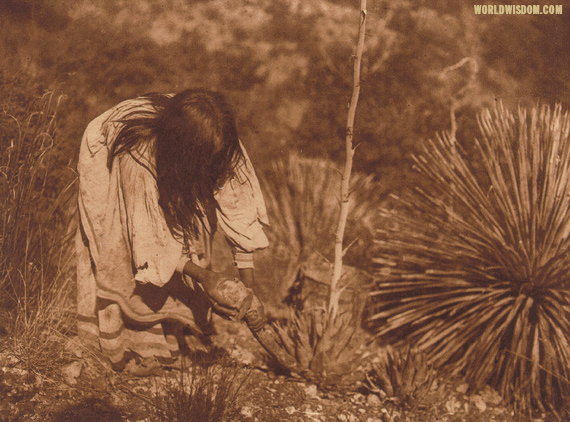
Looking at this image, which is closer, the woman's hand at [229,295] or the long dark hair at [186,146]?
the long dark hair at [186,146]

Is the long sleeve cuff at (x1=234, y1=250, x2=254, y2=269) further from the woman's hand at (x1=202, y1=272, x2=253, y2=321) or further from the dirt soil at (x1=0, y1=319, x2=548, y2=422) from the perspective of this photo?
the dirt soil at (x1=0, y1=319, x2=548, y2=422)

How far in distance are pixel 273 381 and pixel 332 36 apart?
5.61ft

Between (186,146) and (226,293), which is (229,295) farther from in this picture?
(186,146)

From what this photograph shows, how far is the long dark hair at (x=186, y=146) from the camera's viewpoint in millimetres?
2695

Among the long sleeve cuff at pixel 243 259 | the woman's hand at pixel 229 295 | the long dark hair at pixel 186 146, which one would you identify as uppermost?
the long dark hair at pixel 186 146

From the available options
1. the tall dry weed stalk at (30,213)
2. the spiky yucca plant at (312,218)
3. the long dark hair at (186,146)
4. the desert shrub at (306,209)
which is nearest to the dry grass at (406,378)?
the spiky yucca plant at (312,218)

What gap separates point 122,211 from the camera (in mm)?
2902

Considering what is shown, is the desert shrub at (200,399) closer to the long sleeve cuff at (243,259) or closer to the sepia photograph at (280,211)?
the sepia photograph at (280,211)

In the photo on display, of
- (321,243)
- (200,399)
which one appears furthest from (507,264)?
(200,399)

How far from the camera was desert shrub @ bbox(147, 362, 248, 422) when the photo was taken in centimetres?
271

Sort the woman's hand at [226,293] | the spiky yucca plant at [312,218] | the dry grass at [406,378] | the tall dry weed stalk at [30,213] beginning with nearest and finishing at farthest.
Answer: the woman's hand at [226,293], the dry grass at [406,378], the tall dry weed stalk at [30,213], the spiky yucca plant at [312,218]

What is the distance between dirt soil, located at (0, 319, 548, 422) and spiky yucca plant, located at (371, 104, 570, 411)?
0.45 ft

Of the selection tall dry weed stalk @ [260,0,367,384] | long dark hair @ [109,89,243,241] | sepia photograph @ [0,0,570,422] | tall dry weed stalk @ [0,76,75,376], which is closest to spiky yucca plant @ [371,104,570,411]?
sepia photograph @ [0,0,570,422]

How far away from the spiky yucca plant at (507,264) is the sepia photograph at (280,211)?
13 millimetres
